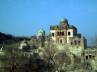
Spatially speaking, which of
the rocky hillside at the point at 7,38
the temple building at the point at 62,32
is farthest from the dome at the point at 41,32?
the rocky hillside at the point at 7,38

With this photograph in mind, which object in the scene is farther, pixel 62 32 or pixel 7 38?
pixel 7 38

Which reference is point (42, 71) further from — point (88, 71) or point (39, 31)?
point (39, 31)

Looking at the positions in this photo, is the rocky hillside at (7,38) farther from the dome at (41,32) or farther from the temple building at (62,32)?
the temple building at (62,32)

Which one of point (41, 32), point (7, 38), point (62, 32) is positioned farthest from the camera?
point (7, 38)

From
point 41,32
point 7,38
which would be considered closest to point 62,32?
point 41,32

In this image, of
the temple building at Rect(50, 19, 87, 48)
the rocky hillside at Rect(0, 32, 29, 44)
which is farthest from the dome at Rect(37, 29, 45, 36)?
the rocky hillside at Rect(0, 32, 29, 44)

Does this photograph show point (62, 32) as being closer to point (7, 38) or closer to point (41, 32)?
point (41, 32)

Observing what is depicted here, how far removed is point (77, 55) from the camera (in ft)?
226

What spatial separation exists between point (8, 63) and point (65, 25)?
3394 centimetres

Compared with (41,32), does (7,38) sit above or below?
below

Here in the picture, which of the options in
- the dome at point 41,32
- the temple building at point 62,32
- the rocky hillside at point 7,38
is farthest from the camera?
the rocky hillside at point 7,38

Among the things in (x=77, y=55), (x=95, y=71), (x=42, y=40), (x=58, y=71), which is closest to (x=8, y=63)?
(x=58, y=71)

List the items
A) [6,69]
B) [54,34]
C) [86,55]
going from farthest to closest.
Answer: [54,34], [86,55], [6,69]

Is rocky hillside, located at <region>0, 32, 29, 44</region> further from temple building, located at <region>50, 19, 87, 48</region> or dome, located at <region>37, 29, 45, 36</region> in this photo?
temple building, located at <region>50, 19, 87, 48</region>
